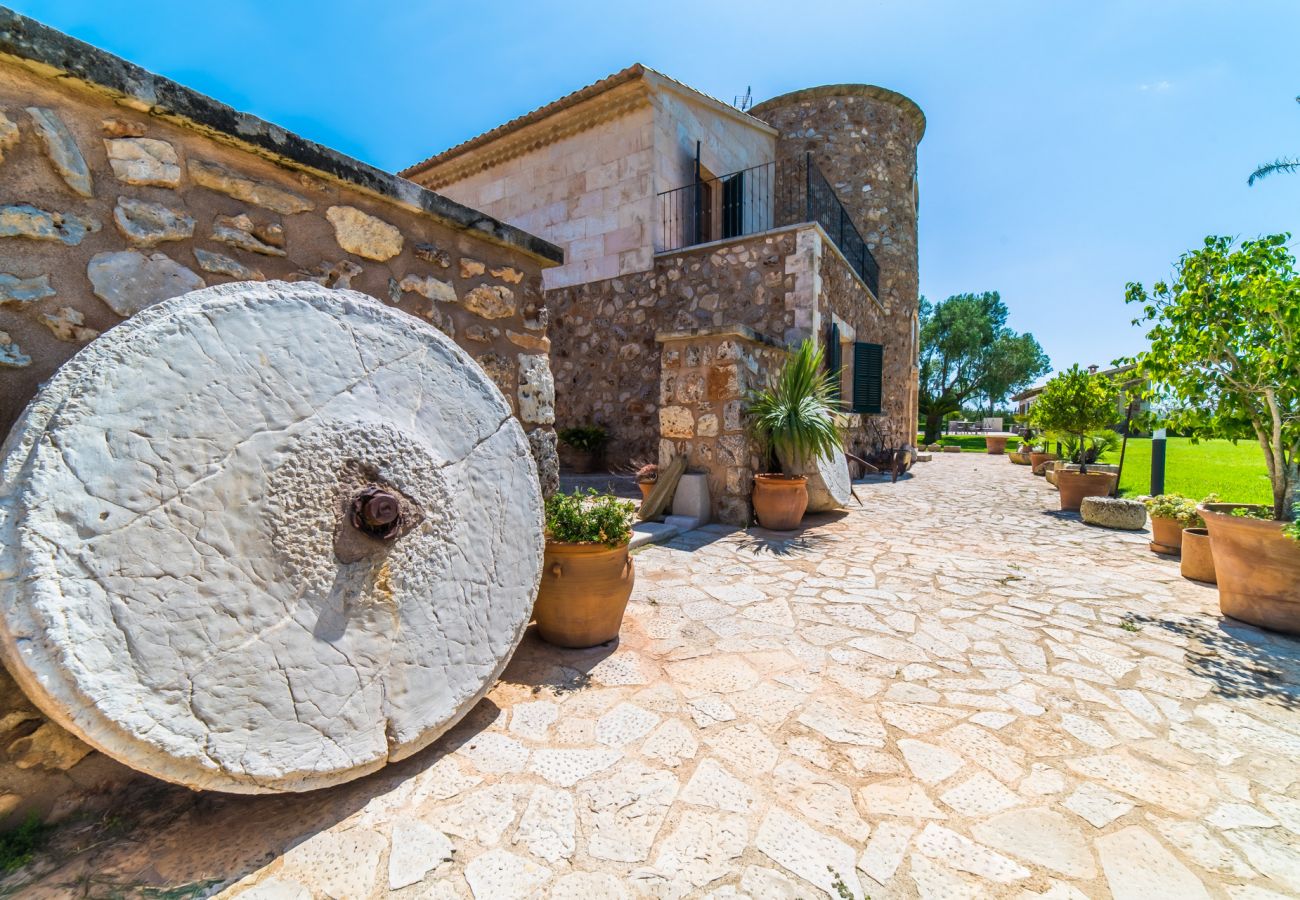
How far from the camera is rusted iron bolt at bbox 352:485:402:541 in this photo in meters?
1.48

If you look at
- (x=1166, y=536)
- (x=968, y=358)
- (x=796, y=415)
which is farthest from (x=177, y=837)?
(x=968, y=358)

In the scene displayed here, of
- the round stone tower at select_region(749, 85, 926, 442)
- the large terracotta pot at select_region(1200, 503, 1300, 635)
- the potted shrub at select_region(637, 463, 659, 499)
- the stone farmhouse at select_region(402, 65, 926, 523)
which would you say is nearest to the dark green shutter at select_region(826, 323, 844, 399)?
the stone farmhouse at select_region(402, 65, 926, 523)

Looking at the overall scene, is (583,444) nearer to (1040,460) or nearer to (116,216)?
(116,216)

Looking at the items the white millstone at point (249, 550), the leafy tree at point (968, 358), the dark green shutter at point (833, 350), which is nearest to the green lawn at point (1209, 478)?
the dark green shutter at point (833, 350)

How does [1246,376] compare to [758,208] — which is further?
[758,208]

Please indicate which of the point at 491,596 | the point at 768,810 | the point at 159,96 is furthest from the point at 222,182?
the point at 768,810

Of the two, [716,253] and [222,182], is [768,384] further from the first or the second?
[222,182]

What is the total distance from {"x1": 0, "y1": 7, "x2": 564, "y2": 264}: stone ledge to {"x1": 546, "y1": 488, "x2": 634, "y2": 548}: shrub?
4.60 ft

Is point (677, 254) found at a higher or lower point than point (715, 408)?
higher

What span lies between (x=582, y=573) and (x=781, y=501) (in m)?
3.02

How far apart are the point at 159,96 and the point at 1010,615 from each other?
13.9 feet

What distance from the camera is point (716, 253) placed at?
7.07 m

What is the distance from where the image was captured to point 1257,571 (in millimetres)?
2727

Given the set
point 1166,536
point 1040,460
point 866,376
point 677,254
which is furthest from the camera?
point 1040,460
